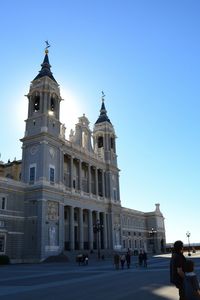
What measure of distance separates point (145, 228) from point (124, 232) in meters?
19.0

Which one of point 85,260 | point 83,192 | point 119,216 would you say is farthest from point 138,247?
point 85,260

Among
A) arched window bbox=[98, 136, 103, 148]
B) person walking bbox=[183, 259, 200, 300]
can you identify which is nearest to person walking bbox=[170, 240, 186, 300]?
person walking bbox=[183, 259, 200, 300]

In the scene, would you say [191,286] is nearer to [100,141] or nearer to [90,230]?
[90,230]

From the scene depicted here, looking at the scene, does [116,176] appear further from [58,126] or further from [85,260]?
[85,260]

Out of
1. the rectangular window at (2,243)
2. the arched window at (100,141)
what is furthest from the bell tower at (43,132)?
the arched window at (100,141)

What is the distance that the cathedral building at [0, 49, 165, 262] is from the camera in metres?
50.2

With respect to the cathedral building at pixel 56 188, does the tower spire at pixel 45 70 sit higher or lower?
higher

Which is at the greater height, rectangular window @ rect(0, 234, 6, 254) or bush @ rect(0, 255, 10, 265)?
rectangular window @ rect(0, 234, 6, 254)

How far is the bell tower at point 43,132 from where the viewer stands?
179ft

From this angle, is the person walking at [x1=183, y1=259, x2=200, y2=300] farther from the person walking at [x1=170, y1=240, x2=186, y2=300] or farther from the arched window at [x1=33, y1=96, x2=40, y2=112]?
the arched window at [x1=33, y1=96, x2=40, y2=112]

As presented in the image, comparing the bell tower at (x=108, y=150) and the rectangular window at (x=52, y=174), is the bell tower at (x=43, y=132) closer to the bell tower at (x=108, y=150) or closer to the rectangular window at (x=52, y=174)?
the rectangular window at (x=52, y=174)

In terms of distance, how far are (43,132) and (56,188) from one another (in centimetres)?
948

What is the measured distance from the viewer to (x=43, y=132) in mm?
54938

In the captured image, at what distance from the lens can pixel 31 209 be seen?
52219 mm
